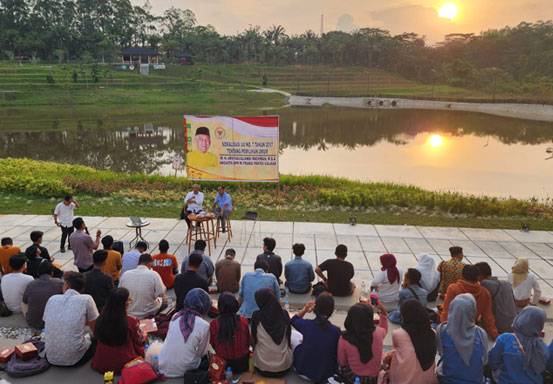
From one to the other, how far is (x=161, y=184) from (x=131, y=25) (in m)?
104

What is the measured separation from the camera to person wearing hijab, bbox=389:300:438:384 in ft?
15.4

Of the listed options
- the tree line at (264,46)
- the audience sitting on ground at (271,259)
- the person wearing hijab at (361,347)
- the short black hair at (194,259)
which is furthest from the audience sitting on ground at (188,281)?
the tree line at (264,46)

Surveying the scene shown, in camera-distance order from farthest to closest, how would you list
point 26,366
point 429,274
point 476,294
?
point 429,274 < point 476,294 < point 26,366

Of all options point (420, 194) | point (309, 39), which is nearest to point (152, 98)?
point (420, 194)

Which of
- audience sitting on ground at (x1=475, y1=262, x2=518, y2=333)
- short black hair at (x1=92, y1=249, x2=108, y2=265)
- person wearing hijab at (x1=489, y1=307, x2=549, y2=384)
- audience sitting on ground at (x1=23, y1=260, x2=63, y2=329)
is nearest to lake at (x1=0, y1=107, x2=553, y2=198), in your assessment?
audience sitting on ground at (x1=475, y1=262, x2=518, y2=333)

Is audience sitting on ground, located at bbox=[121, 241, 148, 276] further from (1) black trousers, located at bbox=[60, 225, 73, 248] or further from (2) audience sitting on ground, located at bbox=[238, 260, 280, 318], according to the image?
(1) black trousers, located at bbox=[60, 225, 73, 248]

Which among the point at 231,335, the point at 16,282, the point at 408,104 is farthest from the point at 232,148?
the point at 408,104

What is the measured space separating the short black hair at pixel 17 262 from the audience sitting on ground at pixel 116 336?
2.07m

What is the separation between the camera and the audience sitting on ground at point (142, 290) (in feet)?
21.1

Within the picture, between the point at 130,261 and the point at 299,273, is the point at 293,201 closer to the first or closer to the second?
the point at 299,273

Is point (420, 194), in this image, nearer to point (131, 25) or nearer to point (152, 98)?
point (152, 98)

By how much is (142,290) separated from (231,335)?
182cm

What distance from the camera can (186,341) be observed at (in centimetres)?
515

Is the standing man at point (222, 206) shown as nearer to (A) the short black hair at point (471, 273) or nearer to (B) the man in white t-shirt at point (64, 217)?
(B) the man in white t-shirt at point (64, 217)
